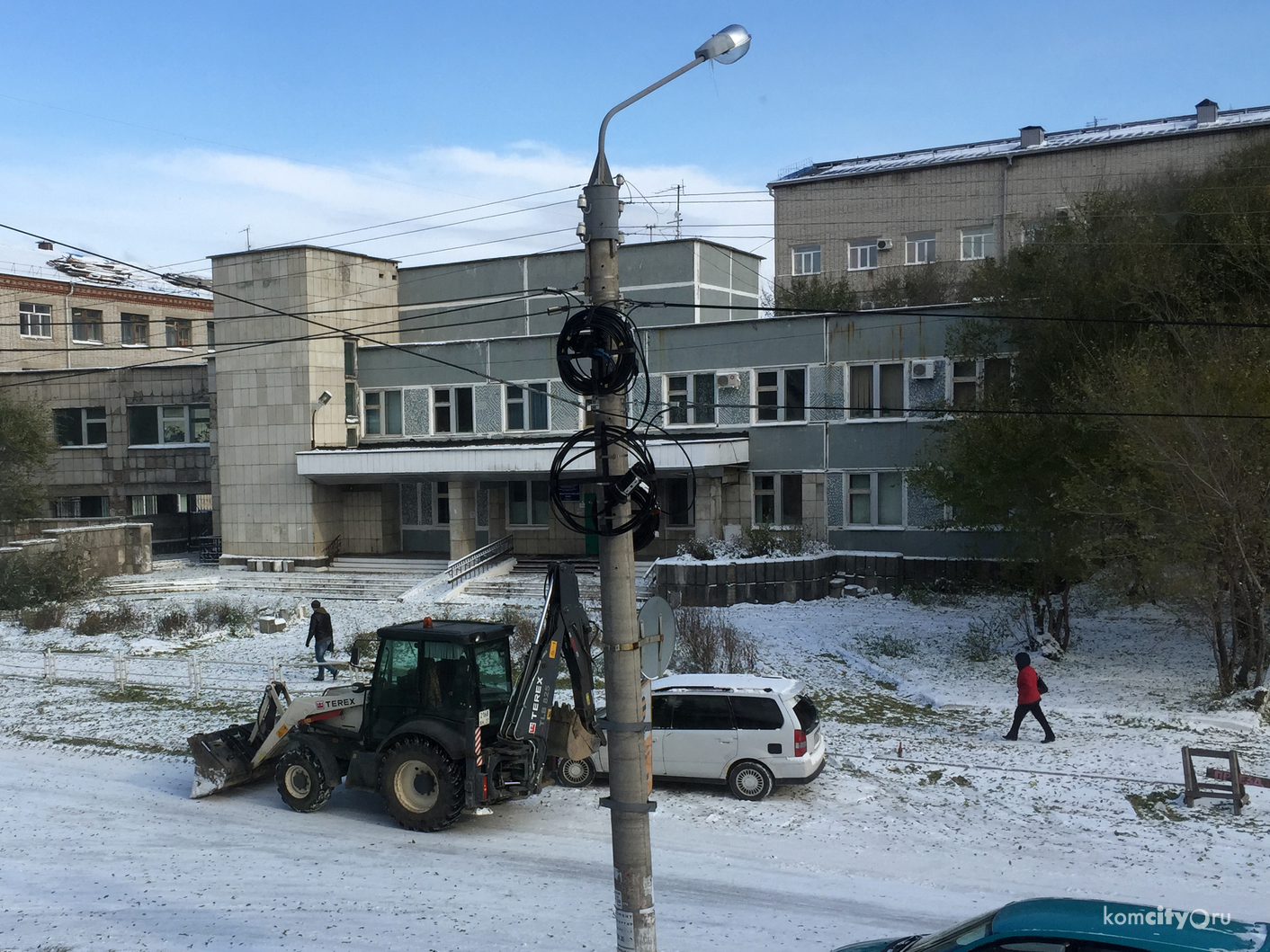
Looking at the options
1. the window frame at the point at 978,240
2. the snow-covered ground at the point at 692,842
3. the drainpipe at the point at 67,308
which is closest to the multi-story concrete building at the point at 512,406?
the window frame at the point at 978,240

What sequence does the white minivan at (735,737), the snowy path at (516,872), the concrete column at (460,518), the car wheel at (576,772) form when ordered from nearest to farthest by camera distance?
1. the snowy path at (516,872)
2. the white minivan at (735,737)
3. the car wheel at (576,772)
4. the concrete column at (460,518)

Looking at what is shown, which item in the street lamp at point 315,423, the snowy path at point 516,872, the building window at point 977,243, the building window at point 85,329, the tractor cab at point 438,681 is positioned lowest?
the snowy path at point 516,872

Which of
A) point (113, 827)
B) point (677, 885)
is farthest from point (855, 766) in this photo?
point (113, 827)

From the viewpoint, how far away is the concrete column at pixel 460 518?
33.6 metres

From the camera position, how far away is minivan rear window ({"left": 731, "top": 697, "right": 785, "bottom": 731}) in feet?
42.9

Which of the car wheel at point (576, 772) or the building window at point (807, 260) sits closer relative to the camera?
the car wheel at point (576, 772)

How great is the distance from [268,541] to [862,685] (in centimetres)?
2359

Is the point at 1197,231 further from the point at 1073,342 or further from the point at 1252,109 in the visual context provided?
the point at 1252,109

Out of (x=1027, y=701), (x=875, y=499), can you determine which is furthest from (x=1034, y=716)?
(x=875, y=499)

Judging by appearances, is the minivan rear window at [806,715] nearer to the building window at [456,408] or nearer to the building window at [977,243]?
the building window at [456,408]

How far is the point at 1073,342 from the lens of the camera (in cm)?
2144

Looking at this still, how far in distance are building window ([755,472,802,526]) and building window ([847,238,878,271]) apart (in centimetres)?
2028

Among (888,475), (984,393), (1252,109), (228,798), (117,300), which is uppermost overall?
(1252,109)

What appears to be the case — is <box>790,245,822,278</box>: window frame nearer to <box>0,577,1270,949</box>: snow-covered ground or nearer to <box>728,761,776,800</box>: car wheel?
<box>0,577,1270,949</box>: snow-covered ground
